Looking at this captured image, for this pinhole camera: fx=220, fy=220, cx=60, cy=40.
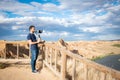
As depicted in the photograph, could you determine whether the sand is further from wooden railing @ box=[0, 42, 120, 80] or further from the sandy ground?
wooden railing @ box=[0, 42, 120, 80]

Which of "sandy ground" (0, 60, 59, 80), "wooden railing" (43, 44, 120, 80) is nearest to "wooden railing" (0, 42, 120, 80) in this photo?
"wooden railing" (43, 44, 120, 80)

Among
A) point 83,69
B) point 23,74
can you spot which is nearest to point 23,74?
point 23,74

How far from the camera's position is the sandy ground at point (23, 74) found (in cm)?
887

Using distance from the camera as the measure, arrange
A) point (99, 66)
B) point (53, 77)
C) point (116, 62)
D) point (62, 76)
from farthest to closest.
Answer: point (116, 62), point (53, 77), point (62, 76), point (99, 66)

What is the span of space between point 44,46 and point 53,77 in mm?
2299

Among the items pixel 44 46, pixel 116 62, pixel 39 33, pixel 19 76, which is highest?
pixel 39 33

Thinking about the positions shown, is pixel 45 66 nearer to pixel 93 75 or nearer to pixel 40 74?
pixel 40 74

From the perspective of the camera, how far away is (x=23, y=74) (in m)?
9.47

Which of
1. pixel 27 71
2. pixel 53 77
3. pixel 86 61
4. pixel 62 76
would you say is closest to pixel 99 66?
pixel 86 61

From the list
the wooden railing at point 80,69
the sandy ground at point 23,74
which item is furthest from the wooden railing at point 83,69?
the sandy ground at point 23,74

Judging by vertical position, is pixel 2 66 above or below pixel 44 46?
below

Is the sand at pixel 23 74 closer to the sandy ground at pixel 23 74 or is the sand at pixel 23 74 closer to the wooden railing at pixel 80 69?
the sandy ground at pixel 23 74

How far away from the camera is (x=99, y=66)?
4.41 meters

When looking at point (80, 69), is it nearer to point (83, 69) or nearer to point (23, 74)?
point (83, 69)
